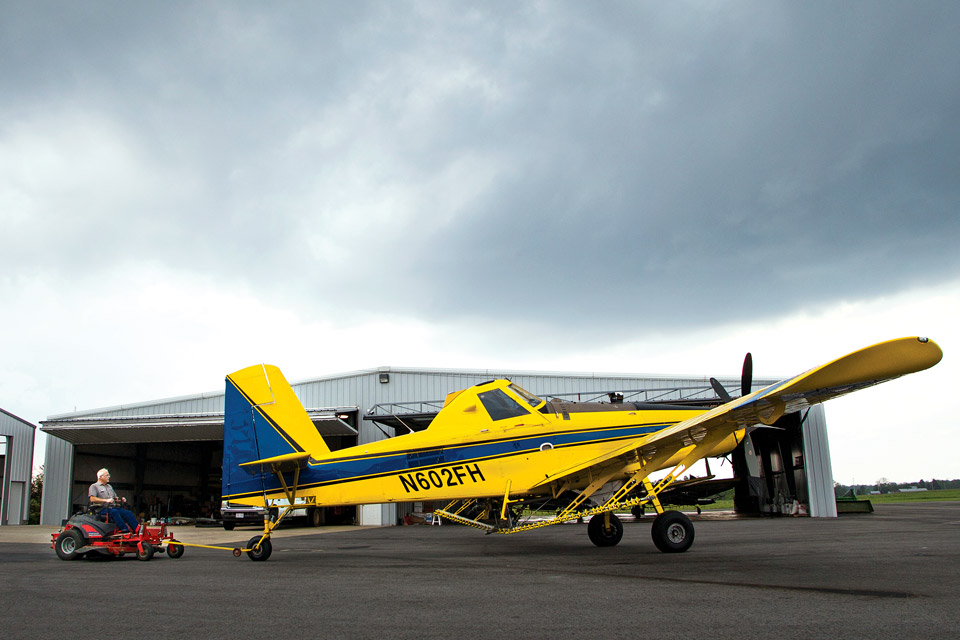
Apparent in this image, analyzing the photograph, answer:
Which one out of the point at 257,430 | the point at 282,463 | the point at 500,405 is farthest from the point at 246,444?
the point at 500,405

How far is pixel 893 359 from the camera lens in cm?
734

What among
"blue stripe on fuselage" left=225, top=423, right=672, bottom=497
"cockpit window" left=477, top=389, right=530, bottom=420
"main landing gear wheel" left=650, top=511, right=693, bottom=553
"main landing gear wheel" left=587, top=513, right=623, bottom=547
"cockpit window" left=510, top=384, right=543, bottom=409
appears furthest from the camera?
"main landing gear wheel" left=587, top=513, right=623, bottom=547

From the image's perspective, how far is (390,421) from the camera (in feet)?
94.5

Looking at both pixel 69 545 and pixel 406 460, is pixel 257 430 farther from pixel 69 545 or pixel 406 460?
pixel 69 545

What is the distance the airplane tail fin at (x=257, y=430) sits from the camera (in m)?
10.5

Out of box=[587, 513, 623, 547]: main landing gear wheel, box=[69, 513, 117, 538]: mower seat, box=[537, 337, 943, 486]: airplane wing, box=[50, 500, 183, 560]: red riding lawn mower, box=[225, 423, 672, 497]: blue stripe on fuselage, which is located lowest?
box=[587, 513, 623, 547]: main landing gear wheel

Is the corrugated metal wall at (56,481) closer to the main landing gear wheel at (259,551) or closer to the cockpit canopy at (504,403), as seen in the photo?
the main landing gear wheel at (259,551)

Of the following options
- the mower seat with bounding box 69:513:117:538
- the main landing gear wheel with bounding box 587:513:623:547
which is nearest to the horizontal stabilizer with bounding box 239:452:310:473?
the mower seat with bounding box 69:513:117:538

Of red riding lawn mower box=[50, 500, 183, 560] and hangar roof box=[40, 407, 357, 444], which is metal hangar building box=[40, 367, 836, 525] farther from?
red riding lawn mower box=[50, 500, 183, 560]

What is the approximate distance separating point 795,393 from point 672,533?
2889 mm

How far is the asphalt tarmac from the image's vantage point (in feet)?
13.9

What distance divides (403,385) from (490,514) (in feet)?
63.2

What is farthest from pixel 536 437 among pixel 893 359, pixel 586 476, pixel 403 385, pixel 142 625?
pixel 403 385

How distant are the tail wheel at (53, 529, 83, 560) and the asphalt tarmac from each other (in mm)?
745
